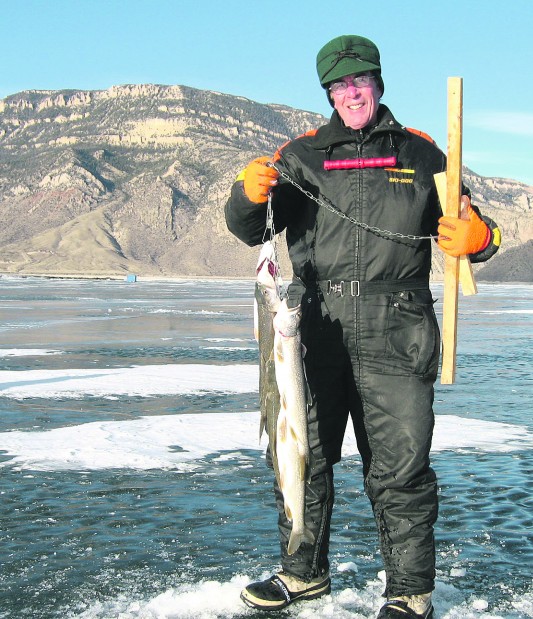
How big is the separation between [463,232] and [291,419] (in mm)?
1197

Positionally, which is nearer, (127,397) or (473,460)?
(473,460)

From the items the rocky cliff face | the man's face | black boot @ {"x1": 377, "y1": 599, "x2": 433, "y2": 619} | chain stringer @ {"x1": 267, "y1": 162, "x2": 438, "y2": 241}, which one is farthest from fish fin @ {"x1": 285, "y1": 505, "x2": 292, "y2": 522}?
the rocky cliff face

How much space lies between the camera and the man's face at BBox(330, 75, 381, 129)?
4.18m

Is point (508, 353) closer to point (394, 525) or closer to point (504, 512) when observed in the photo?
point (504, 512)

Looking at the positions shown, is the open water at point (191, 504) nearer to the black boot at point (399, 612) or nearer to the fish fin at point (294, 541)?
the black boot at point (399, 612)

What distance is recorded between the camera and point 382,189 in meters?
4.14

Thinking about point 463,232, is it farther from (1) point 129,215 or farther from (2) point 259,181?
(1) point 129,215

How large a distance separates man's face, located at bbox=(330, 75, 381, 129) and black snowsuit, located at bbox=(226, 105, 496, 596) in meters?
0.05

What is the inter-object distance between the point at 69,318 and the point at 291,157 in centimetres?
2560

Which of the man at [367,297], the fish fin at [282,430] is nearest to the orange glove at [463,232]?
the man at [367,297]

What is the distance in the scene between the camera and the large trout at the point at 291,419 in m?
3.85

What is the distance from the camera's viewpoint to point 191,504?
586 cm

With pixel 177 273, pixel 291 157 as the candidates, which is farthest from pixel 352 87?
pixel 177 273

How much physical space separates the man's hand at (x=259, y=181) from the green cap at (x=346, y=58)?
0.57 metres
